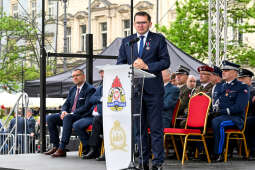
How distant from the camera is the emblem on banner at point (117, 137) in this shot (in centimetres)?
777

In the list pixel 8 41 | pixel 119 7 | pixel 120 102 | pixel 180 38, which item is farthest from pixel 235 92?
pixel 8 41

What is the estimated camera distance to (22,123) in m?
16.5

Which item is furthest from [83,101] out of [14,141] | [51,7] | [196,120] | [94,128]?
[51,7]

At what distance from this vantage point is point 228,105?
10297mm

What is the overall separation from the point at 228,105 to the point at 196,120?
61cm

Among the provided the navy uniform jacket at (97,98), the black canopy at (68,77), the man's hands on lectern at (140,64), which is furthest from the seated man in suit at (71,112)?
the black canopy at (68,77)

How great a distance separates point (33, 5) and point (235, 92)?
765 centimetres

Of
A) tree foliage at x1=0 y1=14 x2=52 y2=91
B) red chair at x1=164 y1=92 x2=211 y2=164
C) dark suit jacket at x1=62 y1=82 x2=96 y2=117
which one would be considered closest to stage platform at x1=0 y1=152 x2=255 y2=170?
red chair at x1=164 y1=92 x2=211 y2=164

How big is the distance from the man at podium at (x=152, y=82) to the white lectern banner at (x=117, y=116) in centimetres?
40

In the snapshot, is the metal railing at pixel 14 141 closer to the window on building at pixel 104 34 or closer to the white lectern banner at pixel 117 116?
the window on building at pixel 104 34

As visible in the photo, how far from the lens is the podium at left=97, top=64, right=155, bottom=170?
25.2ft

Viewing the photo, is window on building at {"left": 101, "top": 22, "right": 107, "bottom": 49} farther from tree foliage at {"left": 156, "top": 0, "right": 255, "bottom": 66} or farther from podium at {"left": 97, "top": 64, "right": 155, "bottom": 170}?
tree foliage at {"left": 156, "top": 0, "right": 255, "bottom": 66}

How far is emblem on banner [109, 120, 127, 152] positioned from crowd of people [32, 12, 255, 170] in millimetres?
436

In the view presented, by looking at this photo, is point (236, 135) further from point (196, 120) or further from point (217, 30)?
point (217, 30)
